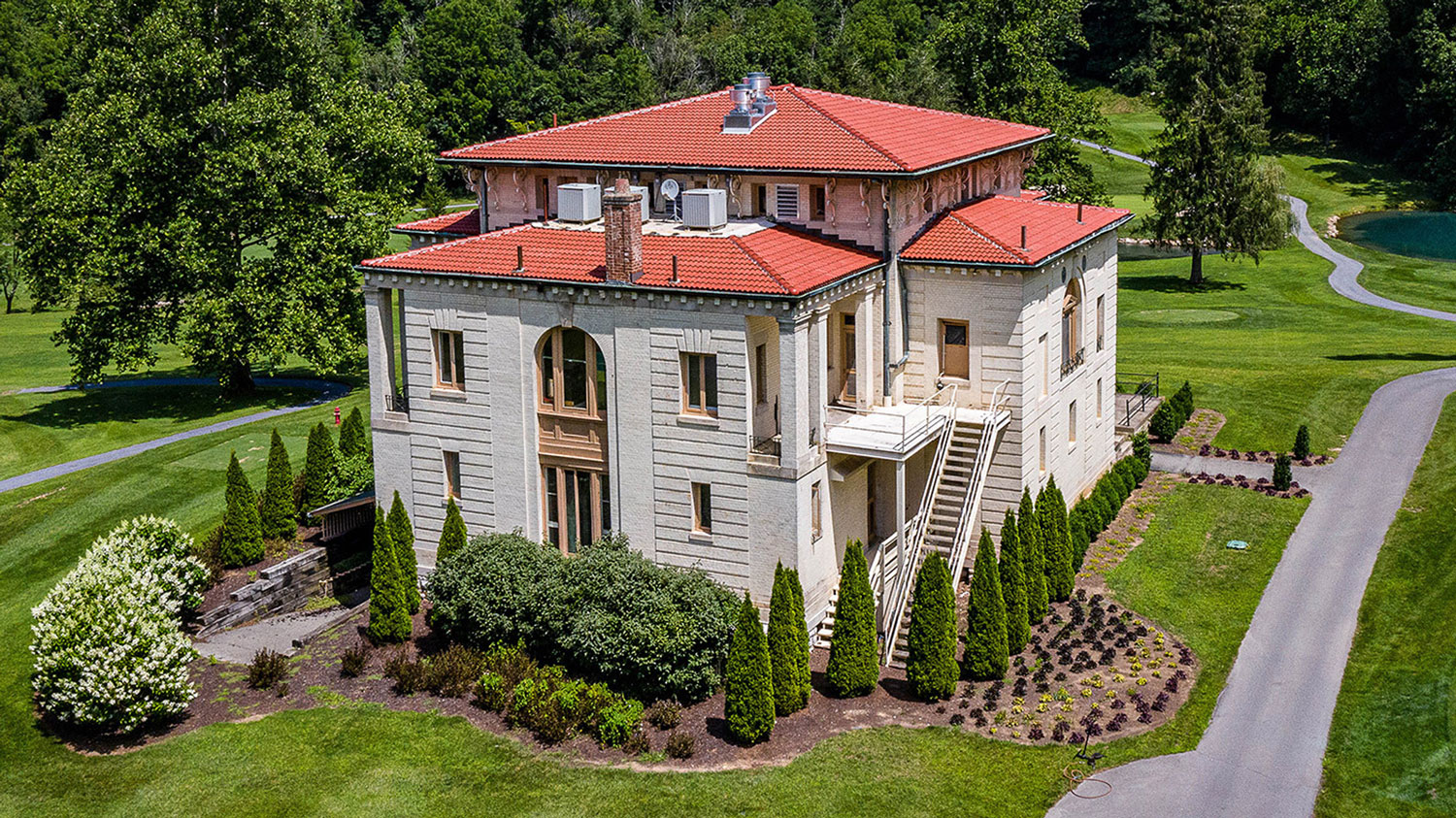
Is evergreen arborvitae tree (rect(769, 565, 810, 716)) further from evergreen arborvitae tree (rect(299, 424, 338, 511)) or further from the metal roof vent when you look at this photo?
evergreen arborvitae tree (rect(299, 424, 338, 511))

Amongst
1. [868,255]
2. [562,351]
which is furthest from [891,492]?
[562,351]

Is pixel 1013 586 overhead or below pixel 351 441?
below

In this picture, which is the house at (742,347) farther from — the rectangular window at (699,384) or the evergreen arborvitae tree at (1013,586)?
the evergreen arborvitae tree at (1013,586)

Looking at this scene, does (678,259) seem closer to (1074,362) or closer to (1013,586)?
(1013,586)

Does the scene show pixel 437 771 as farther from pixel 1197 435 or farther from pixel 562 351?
pixel 1197 435

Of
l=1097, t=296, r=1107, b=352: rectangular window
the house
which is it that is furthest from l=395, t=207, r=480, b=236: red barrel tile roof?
l=1097, t=296, r=1107, b=352: rectangular window

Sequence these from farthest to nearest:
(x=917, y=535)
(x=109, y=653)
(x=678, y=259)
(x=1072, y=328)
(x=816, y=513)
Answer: (x=1072, y=328)
(x=917, y=535)
(x=816, y=513)
(x=678, y=259)
(x=109, y=653)

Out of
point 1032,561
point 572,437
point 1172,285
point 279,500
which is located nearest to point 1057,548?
point 1032,561
